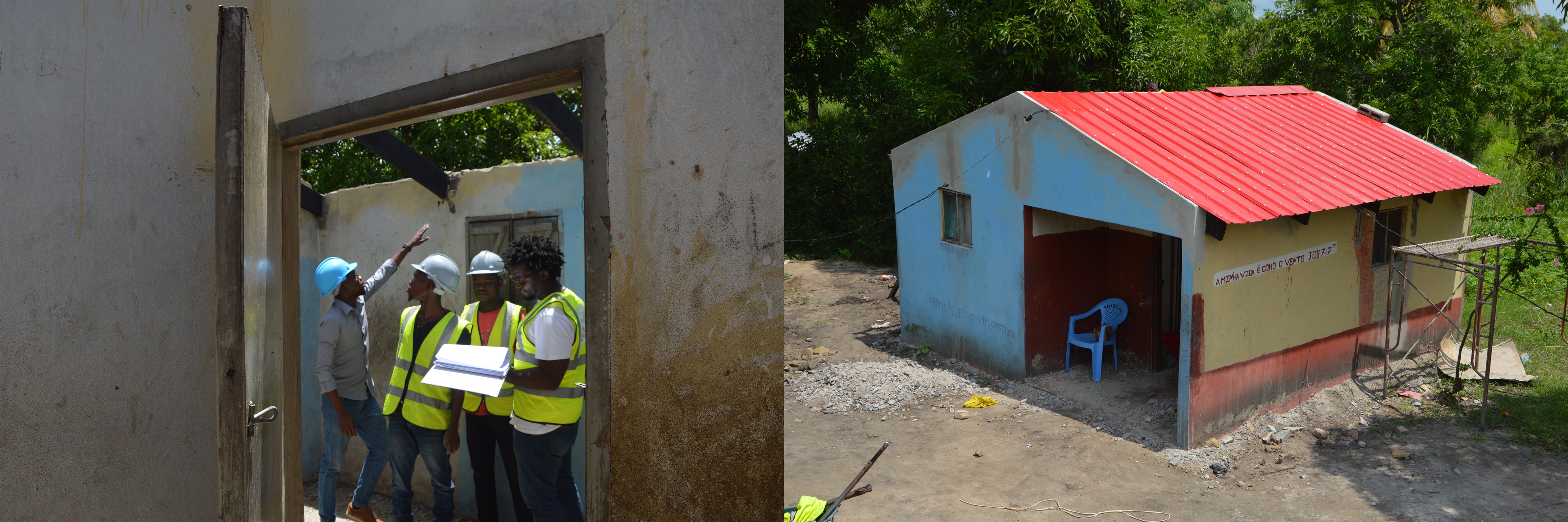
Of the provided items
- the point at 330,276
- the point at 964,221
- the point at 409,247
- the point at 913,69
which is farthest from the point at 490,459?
the point at 913,69

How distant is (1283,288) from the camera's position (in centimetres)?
795

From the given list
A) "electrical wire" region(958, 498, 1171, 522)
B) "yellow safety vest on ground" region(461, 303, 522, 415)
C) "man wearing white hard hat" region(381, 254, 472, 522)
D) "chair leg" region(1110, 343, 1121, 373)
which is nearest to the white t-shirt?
"yellow safety vest on ground" region(461, 303, 522, 415)

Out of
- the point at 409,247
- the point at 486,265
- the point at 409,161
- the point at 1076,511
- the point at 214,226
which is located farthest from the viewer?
the point at 1076,511

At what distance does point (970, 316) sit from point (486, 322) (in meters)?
6.25

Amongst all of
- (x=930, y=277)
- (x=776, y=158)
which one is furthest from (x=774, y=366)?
(x=930, y=277)

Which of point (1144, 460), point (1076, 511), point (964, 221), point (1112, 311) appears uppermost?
point (964, 221)

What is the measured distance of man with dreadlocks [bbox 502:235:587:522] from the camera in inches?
156

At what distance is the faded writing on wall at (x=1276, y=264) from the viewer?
7371 millimetres

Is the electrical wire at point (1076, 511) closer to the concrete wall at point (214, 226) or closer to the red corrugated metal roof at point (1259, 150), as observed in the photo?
the red corrugated metal roof at point (1259, 150)

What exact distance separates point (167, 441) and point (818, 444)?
5416 mm

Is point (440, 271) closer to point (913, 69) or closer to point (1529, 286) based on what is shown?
point (913, 69)

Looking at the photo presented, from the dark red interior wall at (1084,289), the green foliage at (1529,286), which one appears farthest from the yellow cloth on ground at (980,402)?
the green foliage at (1529,286)

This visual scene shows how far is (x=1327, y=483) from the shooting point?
6914mm

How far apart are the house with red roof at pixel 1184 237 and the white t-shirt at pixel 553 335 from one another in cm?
506
